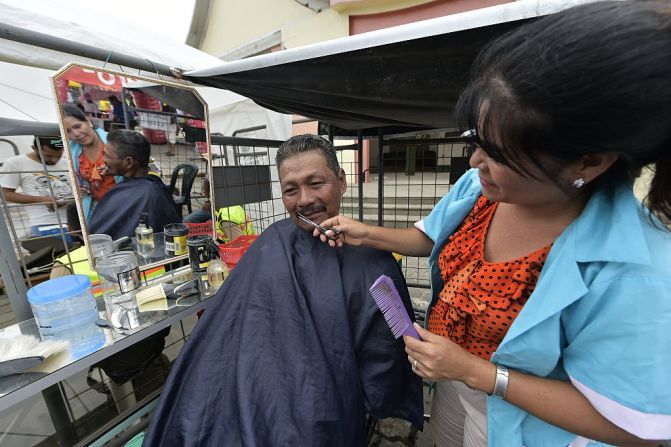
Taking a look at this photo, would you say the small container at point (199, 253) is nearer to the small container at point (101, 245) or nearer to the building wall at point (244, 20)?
the small container at point (101, 245)

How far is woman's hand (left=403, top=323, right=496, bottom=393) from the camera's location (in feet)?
2.26

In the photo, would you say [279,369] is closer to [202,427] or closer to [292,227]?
[202,427]

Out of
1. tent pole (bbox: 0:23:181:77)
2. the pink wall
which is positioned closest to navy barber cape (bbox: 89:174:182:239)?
tent pole (bbox: 0:23:181:77)

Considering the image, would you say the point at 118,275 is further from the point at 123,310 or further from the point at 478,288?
the point at 478,288

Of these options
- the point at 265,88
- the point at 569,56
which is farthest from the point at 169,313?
the point at 569,56

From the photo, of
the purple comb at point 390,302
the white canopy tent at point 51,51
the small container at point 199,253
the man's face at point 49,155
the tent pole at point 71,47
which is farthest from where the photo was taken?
the white canopy tent at point 51,51

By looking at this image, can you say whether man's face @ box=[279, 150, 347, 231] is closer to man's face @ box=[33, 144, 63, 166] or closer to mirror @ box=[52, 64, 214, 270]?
mirror @ box=[52, 64, 214, 270]

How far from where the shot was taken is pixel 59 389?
1346 millimetres

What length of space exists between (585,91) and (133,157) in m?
1.93

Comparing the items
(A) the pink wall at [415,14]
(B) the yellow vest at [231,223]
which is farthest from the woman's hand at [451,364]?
(A) the pink wall at [415,14]

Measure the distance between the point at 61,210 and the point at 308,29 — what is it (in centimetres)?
→ 645

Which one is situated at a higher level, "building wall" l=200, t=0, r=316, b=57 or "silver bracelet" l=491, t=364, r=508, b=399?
"building wall" l=200, t=0, r=316, b=57

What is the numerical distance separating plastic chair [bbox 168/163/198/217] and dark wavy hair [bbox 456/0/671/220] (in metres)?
1.82

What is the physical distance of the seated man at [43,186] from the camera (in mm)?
1189
